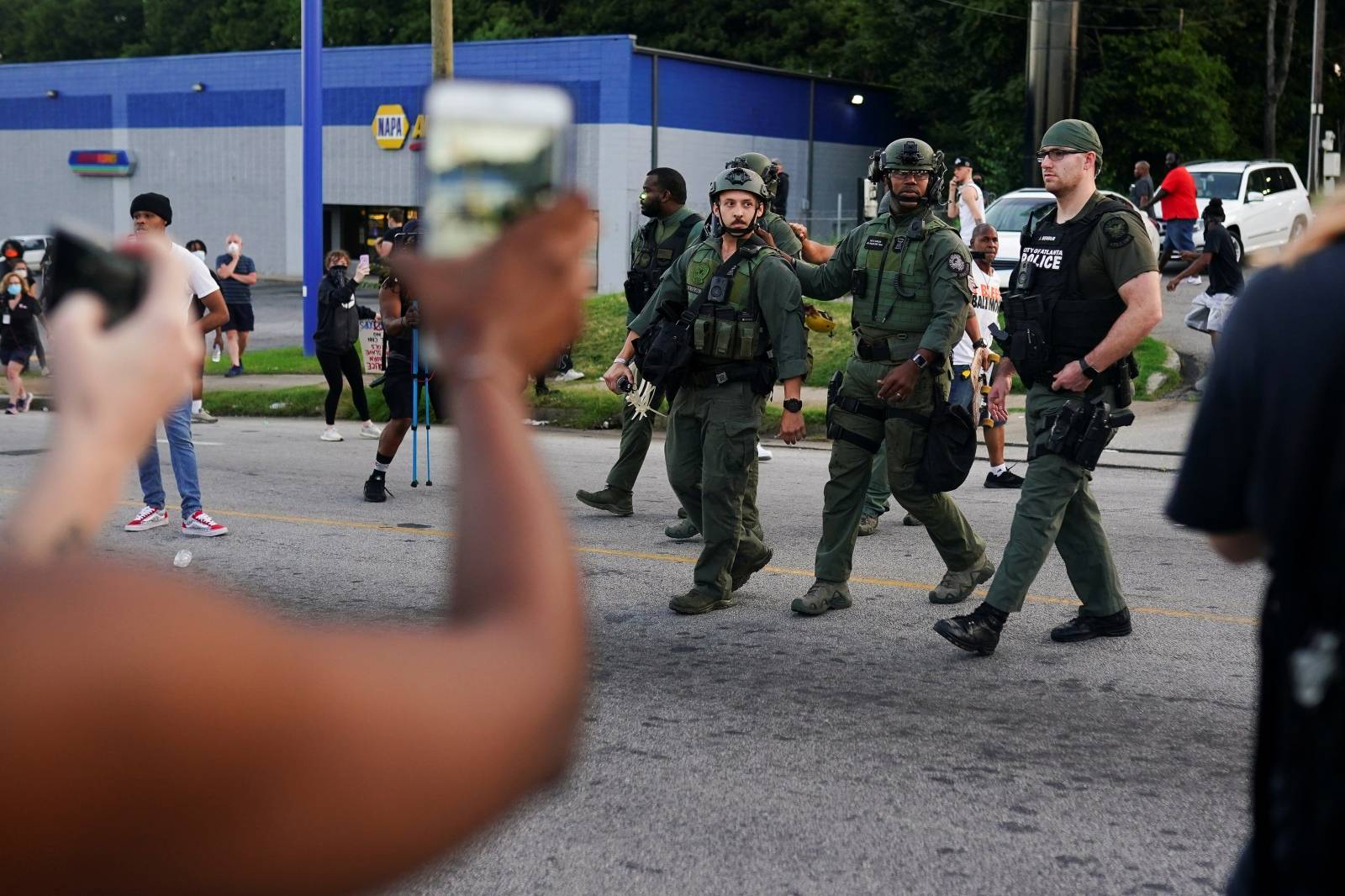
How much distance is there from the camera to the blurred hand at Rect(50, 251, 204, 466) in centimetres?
125

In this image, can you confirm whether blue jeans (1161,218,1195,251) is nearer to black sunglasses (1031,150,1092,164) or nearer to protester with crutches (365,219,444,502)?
protester with crutches (365,219,444,502)

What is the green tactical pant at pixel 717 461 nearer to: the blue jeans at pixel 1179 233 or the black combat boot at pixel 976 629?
the black combat boot at pixel 976 629

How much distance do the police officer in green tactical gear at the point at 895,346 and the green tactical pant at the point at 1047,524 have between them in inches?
22.8

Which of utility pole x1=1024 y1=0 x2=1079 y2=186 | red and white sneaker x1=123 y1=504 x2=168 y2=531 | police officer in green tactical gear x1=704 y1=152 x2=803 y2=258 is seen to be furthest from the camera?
utility pole x1=1024 y1=0 x2=1079 y2=186

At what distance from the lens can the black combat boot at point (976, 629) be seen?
21.3ft

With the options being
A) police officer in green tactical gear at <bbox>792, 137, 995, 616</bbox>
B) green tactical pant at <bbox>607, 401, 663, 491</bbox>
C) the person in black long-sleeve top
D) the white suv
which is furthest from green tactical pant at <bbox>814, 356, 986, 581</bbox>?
the white suv

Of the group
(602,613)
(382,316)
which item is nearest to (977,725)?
(602,613)

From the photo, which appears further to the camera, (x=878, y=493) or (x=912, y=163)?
(x=878, y=493)

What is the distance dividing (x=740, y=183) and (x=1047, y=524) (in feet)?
7.00

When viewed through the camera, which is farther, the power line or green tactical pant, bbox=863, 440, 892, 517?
the power line

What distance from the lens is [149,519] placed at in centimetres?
967

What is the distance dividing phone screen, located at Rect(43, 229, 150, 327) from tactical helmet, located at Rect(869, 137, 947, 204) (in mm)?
6102

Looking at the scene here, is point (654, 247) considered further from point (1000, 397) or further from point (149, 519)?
point (149, 519)

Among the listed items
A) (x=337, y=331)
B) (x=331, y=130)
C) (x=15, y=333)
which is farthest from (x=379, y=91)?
(x=337, y=331)
